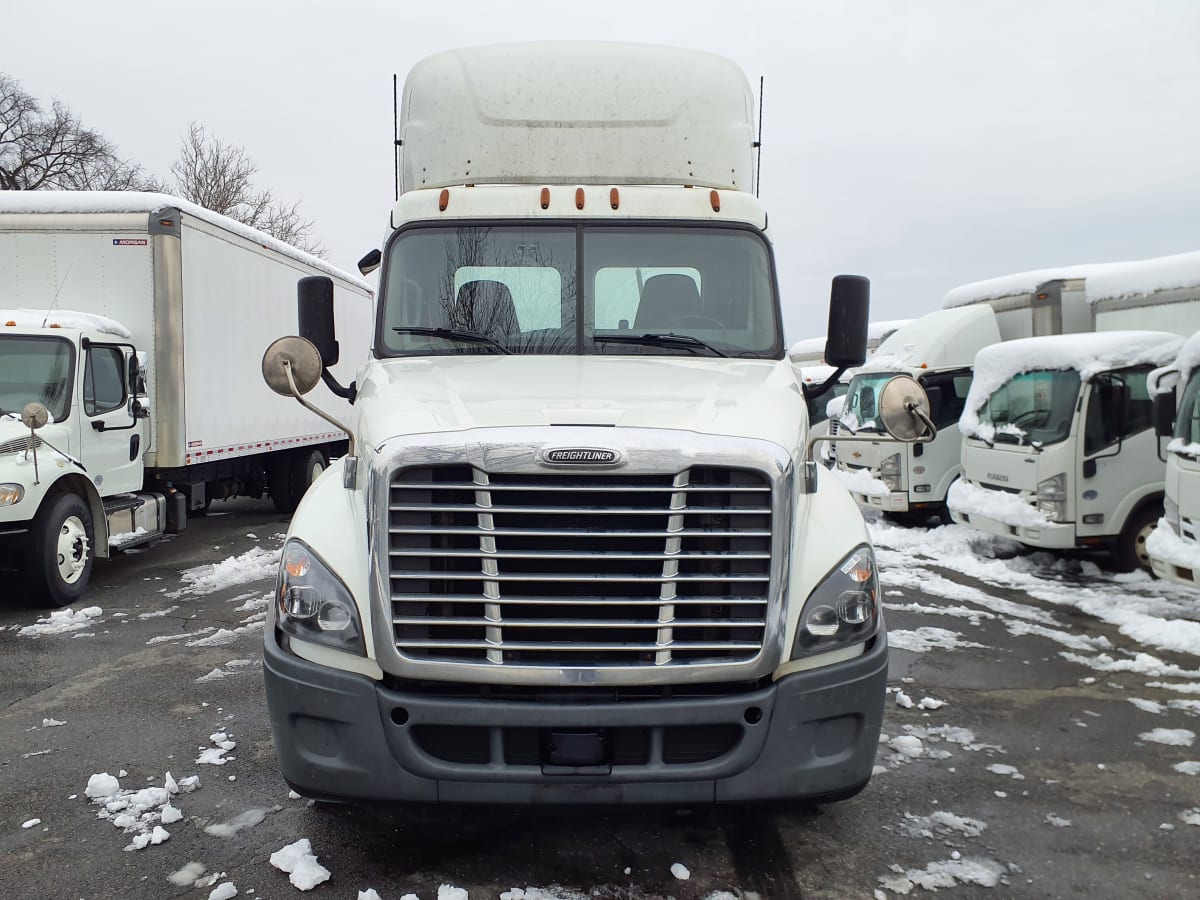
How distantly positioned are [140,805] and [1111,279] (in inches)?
438

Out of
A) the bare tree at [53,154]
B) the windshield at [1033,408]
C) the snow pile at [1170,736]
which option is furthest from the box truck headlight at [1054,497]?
the bare tree at [53,154]

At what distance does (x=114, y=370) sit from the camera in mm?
8695

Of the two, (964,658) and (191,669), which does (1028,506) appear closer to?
(964,658)

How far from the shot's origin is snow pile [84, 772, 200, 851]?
3.66 metres

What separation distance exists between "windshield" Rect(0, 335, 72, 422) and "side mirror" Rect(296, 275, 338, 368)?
4.75m

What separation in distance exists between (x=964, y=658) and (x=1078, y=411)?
165 inches

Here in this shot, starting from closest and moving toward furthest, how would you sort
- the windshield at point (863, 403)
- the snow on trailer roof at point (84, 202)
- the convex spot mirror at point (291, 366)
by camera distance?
the convex spot mirror at point (291, 366), the snow on trailer roof at point (84, 202), the windshield at point (863, 403)

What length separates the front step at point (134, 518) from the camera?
→ 8.73 metres

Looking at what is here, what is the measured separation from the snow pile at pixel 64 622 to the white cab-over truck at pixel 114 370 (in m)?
0.31

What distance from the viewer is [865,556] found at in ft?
10.8

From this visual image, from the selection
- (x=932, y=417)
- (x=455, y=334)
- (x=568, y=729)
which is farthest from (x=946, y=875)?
(x=932, y=417)

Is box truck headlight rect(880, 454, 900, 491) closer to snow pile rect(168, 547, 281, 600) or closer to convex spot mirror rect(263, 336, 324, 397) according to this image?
snow pile rect(168, 547, 281, 600)

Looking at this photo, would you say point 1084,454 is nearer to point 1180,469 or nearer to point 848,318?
point 1180,469

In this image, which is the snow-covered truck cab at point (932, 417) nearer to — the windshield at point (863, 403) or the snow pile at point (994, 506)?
the windshield at point (863, 403)
